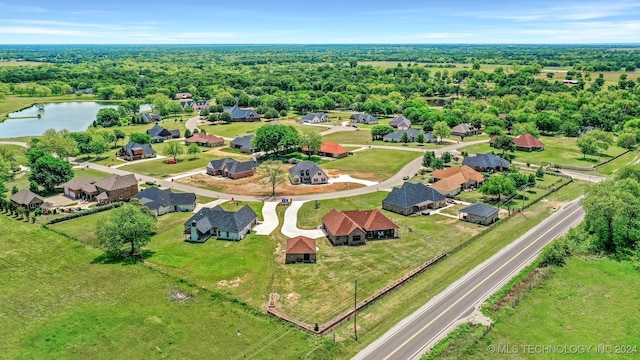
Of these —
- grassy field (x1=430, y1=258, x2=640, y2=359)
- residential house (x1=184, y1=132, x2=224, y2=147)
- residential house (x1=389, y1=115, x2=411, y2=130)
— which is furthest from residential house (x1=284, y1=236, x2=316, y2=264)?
residential house (x1=389, y1=115, x2=411, y2=130)

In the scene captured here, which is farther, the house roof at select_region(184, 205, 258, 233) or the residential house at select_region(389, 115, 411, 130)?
the residential house at select_region(389, 115, 411, 130)

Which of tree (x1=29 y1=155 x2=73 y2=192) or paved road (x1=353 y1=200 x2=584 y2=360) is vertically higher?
tree (x1=29 y1=155 x2=73 y2=192)

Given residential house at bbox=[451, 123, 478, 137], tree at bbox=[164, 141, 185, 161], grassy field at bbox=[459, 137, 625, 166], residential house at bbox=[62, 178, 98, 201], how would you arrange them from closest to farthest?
residential house at bbox=[62, 178, 98, 201]
grassy field at bbox=[459, 137, 625, 166]
tree at bbox=[164, 141, 185, 161]
residential house at bbox=[451, 123, 478, 137]

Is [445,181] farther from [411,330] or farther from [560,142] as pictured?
[560,142]

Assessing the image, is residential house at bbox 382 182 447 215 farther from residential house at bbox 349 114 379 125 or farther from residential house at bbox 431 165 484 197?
residential house at bbox 349 114 379 125

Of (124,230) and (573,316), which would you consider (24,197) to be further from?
(573,316)

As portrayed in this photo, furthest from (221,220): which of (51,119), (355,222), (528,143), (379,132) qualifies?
(51,119)

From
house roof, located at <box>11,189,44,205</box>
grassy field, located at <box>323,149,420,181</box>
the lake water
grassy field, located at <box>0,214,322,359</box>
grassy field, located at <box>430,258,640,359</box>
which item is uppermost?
house roof, located at <box>11,189,44,205</box>
